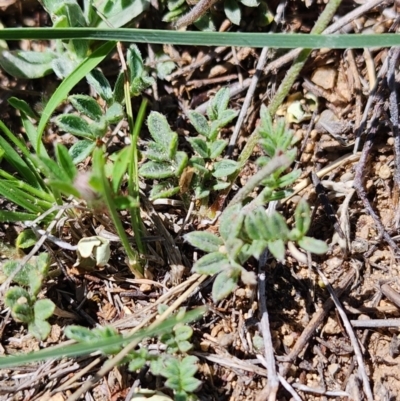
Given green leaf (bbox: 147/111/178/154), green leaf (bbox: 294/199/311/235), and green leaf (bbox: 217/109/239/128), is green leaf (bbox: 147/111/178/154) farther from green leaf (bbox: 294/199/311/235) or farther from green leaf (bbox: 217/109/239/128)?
green leaf (bbox: 294/199/311/235)

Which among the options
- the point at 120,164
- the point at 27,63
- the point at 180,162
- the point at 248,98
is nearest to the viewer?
the point at 120,164

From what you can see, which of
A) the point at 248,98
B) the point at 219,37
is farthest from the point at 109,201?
the point at 248,98

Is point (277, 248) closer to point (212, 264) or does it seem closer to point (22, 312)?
point (212, 264)

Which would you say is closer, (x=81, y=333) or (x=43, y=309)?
(x=81, y=333)

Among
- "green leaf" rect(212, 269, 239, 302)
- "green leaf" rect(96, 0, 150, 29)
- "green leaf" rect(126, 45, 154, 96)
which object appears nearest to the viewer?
"green leaf" rect(212, 269, 239, 302)

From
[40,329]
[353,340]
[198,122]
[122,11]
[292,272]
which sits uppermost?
[122,11]

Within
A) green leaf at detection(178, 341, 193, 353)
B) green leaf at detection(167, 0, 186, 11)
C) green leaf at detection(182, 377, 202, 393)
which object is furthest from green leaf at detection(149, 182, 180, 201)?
green leaf at detection(167, 0, 186, 11)

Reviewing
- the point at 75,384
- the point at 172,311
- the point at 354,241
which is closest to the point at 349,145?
the point at 354,241

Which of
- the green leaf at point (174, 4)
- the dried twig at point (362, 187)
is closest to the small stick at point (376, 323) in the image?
the dried twig at point (362, 187)
